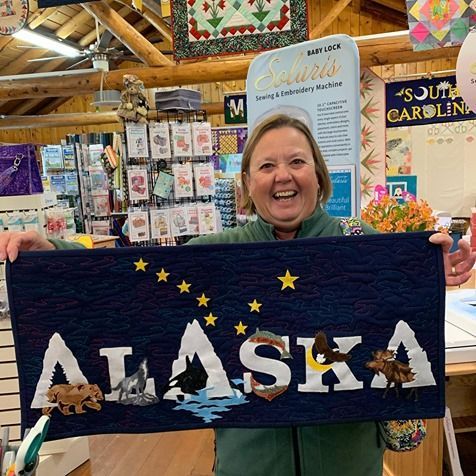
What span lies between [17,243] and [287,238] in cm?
74

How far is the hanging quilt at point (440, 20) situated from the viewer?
2.98 metres

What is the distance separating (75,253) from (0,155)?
4.88 ft

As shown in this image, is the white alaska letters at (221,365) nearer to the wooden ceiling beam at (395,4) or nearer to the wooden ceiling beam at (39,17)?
the wooden ceiling beam at (39,17)

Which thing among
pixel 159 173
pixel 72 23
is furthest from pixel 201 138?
pixel 72 23

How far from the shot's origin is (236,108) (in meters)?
5.38

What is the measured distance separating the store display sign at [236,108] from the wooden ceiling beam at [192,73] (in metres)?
0.22

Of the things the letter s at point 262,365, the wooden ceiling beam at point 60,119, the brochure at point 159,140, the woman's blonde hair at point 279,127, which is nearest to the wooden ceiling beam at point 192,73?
the brochure at point 159,140

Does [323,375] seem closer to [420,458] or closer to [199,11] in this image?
[420,458]

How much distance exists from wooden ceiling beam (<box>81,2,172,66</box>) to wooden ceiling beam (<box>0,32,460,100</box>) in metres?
0.13

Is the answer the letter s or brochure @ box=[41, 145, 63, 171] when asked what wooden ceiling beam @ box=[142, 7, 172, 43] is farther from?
the letter s

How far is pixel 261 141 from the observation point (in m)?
1.38

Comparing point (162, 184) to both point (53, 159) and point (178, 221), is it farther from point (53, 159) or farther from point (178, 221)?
point (53, 159)

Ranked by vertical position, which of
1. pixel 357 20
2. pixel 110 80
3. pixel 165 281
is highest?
pixel 357 20

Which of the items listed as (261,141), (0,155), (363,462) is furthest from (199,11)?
(363,462)
